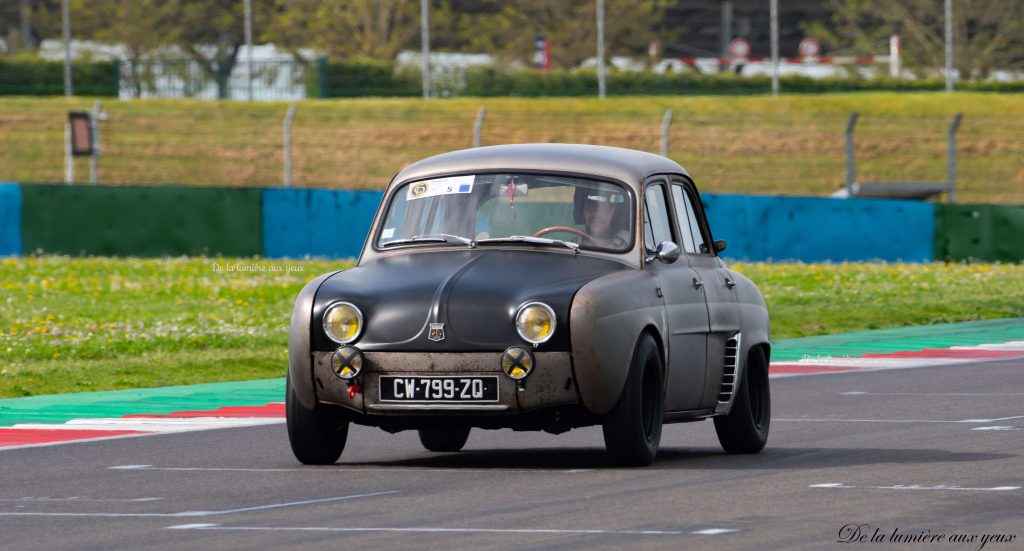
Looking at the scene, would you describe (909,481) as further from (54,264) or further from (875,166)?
(875,166)

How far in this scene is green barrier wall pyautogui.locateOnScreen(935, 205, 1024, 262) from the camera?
28.3 metres

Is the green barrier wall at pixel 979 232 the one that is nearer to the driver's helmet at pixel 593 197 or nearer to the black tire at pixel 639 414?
the driver's helmet at pixel 593 197

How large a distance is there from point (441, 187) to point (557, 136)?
30258 millimetres

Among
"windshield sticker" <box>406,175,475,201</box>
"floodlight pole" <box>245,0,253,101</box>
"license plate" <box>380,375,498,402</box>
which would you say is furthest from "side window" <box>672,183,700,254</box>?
"floodlight pole" <box>245,0,253,101</box>

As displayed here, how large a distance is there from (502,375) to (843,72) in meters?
42.8

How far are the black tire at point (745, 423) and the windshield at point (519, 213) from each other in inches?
48.4

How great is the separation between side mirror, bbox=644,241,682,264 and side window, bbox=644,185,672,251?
57 mm

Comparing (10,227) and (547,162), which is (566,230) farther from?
(10,227)

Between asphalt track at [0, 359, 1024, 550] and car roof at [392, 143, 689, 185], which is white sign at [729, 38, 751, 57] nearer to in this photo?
asphalt track at [0, 359, 1024, 550]

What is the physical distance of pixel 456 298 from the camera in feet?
30.2

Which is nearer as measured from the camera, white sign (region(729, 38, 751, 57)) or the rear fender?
the rear fender

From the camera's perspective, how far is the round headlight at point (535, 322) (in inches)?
357

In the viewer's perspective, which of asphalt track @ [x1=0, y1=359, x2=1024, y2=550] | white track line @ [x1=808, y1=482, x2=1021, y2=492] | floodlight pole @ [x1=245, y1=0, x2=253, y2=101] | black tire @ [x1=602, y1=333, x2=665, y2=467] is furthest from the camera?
floodlight pole @ [x1=245, y1=0, x2=253, y2=101]

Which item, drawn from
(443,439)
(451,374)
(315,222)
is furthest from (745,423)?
(315,222)
